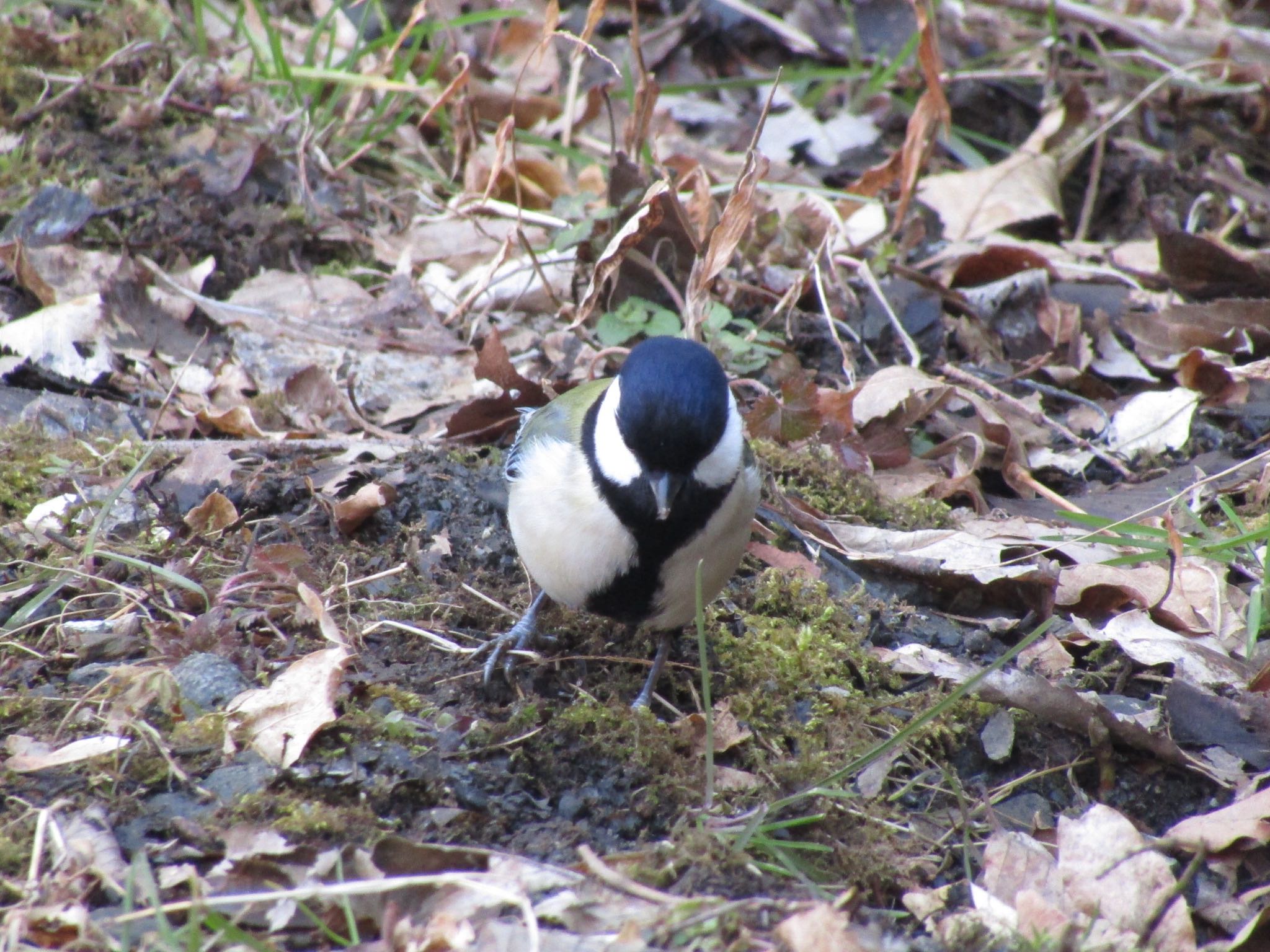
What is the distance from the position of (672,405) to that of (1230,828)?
1551 mm

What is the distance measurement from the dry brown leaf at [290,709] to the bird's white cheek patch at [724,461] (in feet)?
3.16

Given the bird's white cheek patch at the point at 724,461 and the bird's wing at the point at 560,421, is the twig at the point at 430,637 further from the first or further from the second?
the bird's white cheek patch at the point at 724,461

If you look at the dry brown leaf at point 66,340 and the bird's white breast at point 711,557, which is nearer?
the bird's white breast at point 711,557

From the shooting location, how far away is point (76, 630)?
110 inches

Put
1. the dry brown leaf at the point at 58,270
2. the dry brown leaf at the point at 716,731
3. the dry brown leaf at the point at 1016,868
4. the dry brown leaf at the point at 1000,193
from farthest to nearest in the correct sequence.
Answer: the dry brown leaf at the point at 1000,193 → the dry brown leaf at the point at 58,270 → the dry brown leaf at the point at 716,731 → the dry brown leaf at the point at 1016,868

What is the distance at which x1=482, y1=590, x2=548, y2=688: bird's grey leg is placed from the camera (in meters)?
2.98

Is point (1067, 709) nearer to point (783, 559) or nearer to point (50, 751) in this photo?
point (783, 559)

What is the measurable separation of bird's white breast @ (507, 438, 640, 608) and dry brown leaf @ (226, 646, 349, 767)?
56cm

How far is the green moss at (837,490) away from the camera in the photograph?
3.73 m

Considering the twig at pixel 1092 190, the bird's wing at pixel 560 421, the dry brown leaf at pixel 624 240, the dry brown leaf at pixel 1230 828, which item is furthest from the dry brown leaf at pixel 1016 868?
the twig at pixel 1092 190

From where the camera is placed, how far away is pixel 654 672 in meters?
3.10

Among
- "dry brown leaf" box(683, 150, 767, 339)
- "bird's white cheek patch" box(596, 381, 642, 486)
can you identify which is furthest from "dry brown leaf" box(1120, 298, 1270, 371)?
"bird's white cheek patch" box(596, 381, 642, 486)

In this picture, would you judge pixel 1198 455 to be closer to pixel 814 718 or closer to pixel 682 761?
pixel 814 718

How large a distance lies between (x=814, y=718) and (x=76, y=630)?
1.86 m
